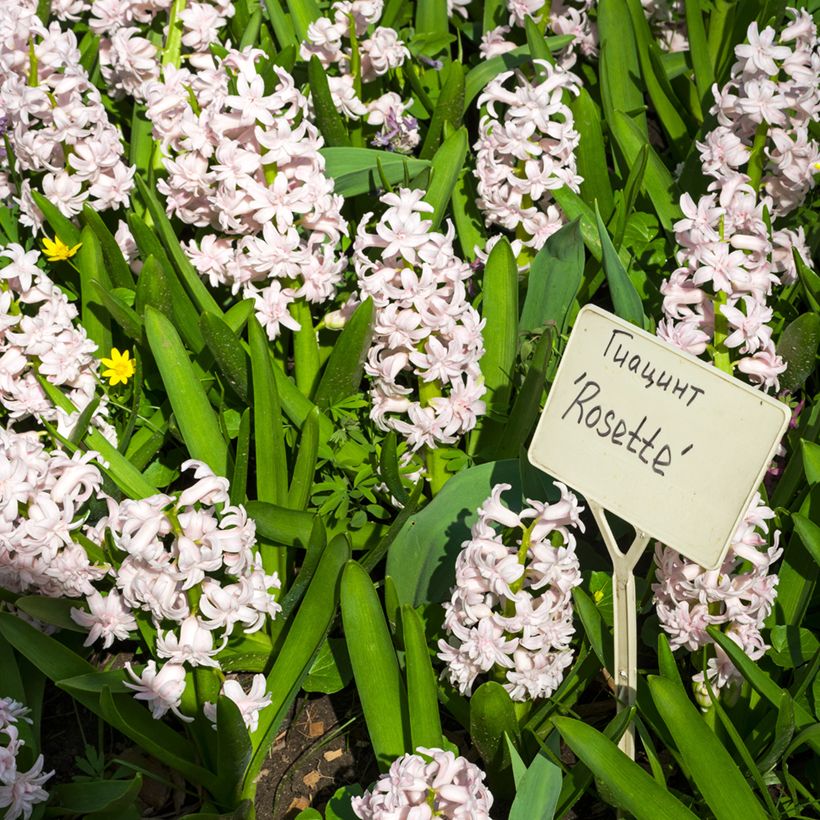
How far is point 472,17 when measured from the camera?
3.94 meters

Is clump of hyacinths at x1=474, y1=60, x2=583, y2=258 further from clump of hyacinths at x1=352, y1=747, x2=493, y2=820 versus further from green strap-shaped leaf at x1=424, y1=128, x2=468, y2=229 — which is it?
clump of hyacinths at x1=352, y1=747, x2=493, y2=820

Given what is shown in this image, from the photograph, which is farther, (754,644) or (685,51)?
(685,51)

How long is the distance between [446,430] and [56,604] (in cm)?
83

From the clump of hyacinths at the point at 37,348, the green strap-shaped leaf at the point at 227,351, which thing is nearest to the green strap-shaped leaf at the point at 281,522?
the green strap-shaped leaf at the point at 227,351

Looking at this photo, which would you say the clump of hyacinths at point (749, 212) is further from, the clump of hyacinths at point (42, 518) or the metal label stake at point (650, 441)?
the clump of hyacinths at point (42, 518)

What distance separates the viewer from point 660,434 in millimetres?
1692

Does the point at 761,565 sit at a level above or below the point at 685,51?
below

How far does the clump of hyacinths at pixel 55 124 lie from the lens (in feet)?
8.48

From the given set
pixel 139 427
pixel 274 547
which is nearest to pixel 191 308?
pixel 139 427

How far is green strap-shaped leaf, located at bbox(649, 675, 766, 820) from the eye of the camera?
68.3 inches

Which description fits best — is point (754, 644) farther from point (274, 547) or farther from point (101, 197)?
point (101, 197)

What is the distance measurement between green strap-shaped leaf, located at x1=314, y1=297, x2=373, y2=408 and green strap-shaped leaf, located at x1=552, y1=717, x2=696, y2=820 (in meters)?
0.96

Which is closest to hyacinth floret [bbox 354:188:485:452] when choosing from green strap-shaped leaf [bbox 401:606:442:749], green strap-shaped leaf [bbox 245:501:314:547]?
green strap-shaped leaf [bbox 245:501:314:547]

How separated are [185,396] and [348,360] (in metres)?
0.36
